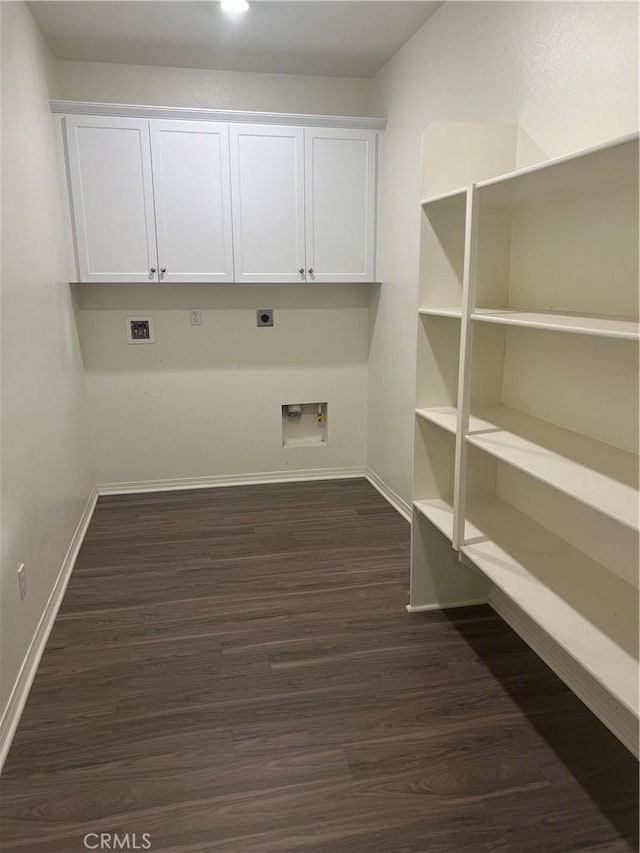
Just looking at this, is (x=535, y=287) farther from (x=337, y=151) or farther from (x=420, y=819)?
(x=337, y=151)

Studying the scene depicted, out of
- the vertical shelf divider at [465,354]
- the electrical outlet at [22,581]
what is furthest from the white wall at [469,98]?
the electrical outlet at [22,581]

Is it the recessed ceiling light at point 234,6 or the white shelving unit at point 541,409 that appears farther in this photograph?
the recessed ceiling light at point 234,6

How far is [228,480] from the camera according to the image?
430 cm

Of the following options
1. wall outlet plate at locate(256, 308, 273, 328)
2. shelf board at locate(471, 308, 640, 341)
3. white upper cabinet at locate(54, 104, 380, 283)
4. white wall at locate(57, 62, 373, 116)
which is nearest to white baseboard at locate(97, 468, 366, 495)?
wall outlet plate at locate(256, 308, 273, 328)

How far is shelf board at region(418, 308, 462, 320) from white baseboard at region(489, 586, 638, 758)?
1083 mm

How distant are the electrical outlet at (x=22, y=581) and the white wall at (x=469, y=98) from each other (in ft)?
7.18

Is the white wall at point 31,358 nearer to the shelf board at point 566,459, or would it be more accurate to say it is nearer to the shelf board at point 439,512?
the shelf board at point 439,512

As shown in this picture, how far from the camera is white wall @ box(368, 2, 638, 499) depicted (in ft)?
5.98

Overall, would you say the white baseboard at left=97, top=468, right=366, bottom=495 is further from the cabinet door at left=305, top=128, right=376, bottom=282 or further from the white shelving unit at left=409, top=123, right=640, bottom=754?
the white shelving unit at left=409, top=123, right=640, bottom=754

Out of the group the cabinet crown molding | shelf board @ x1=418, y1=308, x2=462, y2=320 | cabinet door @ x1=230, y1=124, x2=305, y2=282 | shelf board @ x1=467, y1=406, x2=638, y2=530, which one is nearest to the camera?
shelf board @ x1=467, y1=406, x2=638, y2=530

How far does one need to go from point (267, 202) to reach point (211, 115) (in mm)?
579

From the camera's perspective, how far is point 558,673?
221 cm

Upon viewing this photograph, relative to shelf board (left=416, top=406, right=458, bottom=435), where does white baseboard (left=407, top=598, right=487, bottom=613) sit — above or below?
below

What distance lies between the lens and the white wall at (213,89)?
3549 millimetres
